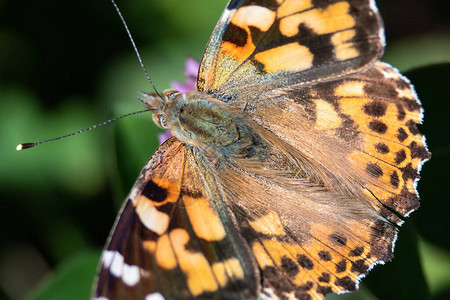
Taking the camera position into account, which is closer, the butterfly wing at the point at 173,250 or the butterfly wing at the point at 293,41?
the butterfly wing at the point at 173,250

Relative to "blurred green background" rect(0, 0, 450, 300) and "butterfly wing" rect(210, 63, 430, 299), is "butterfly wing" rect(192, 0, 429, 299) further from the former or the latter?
"blurred green background" rect(0, 0, 450, 300)

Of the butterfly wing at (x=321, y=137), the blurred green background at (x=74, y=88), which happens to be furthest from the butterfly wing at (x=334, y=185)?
the blurred green background at (x=74, y=88)

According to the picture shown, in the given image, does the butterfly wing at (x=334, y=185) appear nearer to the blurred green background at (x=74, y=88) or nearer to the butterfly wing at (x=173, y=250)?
the butterfly wing at (x=173, y=250)

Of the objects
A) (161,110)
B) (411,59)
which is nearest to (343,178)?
(161,110)

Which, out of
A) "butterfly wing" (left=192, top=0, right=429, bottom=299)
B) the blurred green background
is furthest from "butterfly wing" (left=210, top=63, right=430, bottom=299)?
Answer: the blurred green background

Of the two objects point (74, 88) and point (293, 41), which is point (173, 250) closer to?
point (293, 41)

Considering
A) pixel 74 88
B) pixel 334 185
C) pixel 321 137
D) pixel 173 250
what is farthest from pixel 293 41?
pixel 74 88
